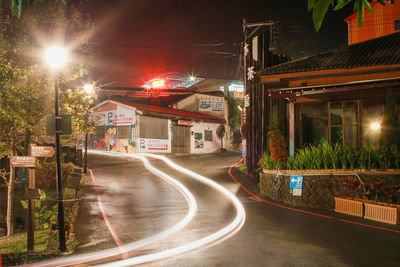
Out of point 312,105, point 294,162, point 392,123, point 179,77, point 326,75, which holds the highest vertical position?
point 179,77

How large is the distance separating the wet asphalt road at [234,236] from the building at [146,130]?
1371 cm

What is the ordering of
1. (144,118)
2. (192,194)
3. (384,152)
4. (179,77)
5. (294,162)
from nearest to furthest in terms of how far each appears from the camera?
(384,152) < (294,162) < (192,194) < (144,118) < (179,77)

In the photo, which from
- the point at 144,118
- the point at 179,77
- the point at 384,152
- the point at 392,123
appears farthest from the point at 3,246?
the point at 179,77

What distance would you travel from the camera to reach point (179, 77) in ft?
176

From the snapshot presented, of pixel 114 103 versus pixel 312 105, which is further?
pixel 114 103

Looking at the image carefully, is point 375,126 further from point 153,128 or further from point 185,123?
point 185,123

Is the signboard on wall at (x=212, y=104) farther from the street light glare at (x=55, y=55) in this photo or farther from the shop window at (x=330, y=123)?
the street light glare at (x=55, y=55)

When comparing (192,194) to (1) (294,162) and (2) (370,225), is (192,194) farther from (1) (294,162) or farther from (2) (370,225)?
(2) (370,225)

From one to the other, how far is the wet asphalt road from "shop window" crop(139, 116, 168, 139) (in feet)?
45.5

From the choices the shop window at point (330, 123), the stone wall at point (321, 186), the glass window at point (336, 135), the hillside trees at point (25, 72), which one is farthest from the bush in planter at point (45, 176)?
the glass window at point (336, 135)

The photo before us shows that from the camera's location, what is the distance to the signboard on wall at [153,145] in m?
30.9

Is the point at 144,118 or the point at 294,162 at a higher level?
the point at 144,118

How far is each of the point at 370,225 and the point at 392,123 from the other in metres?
4.59

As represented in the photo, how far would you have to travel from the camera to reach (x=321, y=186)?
12.9 metres
